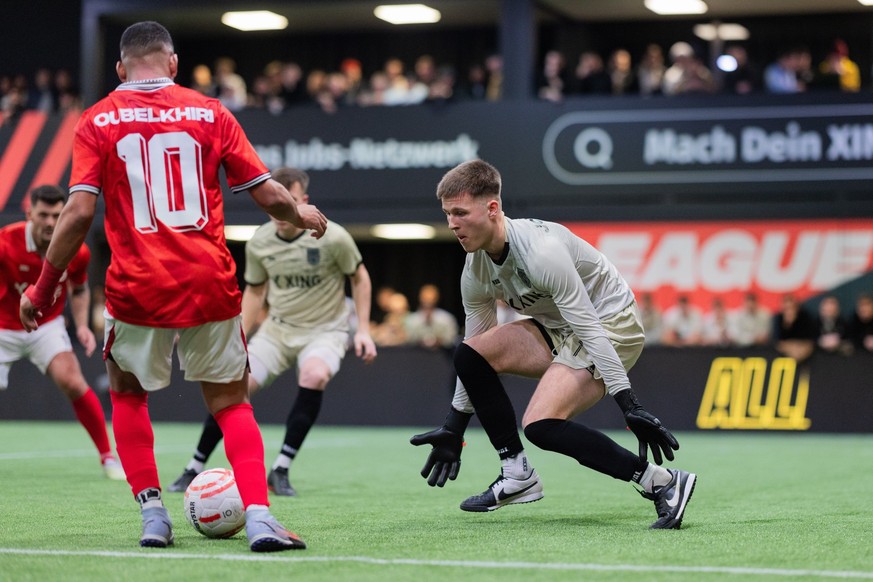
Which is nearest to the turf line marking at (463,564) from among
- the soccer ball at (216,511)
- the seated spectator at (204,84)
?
the soccer ball at (216,511)

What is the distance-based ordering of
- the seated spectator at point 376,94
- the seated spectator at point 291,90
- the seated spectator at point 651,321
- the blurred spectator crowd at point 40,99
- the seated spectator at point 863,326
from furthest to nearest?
the blurred spectator crowd at point 40,99, the seated spectator at point 291,90, the seated spectator at point 376,94, the seated spectator at point 651,321, the seated spectator at point 863,326

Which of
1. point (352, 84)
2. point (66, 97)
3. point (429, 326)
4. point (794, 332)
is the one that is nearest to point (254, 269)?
point (794, 332)

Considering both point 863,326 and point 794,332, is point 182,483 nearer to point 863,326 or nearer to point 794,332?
point 794,332

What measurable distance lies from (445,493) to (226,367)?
10.3 ft

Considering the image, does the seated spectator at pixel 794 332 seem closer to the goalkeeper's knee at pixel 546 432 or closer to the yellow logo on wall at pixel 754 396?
the yellow logo on wall at pixel 754 396

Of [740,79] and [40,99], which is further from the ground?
[740,79]

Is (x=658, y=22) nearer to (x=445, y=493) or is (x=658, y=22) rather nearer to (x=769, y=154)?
(x=769, y=154)

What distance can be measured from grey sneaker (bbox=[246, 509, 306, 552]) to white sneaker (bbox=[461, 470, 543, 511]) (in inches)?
64.3

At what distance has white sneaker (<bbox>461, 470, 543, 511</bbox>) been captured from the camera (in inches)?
262

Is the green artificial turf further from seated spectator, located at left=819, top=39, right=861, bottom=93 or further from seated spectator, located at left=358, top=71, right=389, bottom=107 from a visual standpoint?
seated spectator, located at left=358, top=71, right=389, bottom=107

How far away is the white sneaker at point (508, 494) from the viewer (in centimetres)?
666

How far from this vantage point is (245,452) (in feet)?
17.7

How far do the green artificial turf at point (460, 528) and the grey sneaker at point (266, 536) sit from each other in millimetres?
52

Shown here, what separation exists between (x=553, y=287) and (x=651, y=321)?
12.3 m
